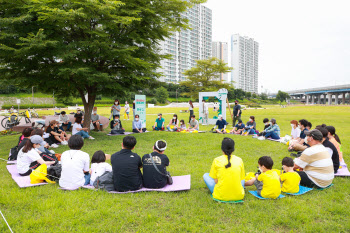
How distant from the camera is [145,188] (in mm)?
4785

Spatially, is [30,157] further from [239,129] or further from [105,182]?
[239,129]

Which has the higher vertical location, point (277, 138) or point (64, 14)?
point (64, 14)

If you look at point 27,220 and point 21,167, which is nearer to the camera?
point 27,220

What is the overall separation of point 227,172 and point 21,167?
4.99 meters

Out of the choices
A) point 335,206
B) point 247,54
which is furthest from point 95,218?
point 247,54

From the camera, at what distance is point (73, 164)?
4746mm

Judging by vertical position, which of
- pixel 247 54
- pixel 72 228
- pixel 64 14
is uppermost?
pixel 247 54

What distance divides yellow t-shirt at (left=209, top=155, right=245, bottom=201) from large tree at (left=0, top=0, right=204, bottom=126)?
7064 millimetres

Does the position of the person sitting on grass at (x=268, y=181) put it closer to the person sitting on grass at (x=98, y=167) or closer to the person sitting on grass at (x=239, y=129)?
the person sitting on grass at (x=98, y=167)

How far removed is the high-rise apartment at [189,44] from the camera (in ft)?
365

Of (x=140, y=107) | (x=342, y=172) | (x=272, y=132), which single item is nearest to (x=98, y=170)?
(x=342, y=172)

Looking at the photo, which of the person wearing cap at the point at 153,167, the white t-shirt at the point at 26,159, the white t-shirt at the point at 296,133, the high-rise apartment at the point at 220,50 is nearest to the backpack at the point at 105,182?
the person wearing cap at the point at 153,167

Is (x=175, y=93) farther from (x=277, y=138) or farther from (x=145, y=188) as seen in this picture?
(x=145, y=188)

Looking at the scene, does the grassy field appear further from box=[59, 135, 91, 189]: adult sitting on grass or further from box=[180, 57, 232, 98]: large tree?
box=[180, 57, 232, 98]: large tree
